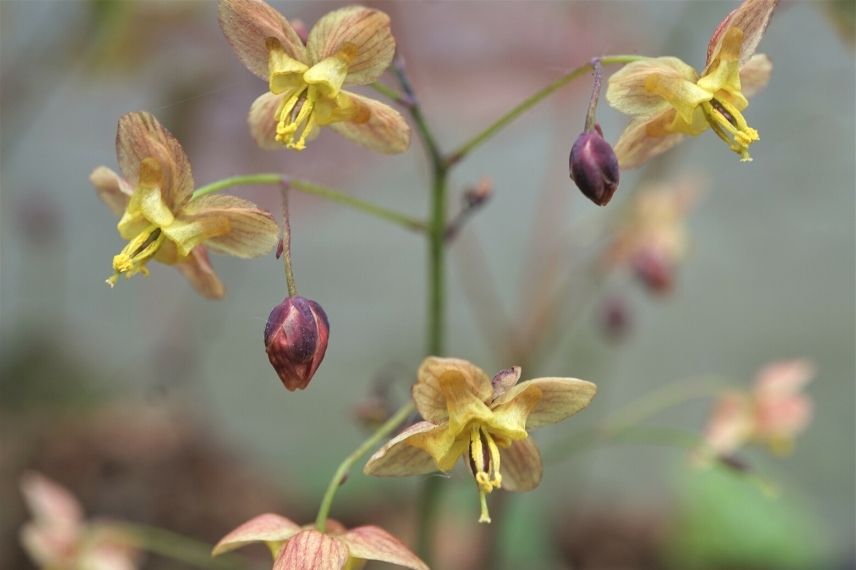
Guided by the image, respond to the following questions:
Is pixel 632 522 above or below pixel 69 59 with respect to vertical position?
below

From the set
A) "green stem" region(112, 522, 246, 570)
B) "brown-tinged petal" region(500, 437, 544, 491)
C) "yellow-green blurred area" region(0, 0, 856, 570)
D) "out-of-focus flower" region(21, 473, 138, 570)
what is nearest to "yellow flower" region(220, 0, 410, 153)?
"brown-tinged petal" region(500, 437, 544, 491)

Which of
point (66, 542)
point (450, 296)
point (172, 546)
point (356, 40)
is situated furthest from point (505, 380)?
point (450, 296)

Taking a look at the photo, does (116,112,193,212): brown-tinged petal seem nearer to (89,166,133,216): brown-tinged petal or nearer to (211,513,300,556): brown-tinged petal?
(89,166,133,216): brown-tinged petal

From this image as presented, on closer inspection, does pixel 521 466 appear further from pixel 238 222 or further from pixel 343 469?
pixel 238 222

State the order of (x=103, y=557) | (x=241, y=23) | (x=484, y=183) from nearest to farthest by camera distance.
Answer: (x=241, y=23)
(x=484, y=183)
(x=103, y=557)

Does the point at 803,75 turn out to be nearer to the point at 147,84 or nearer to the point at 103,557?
the point at 147,84

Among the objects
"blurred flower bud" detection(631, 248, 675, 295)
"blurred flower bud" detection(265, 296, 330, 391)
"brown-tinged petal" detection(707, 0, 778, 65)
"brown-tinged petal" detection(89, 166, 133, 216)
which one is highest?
"blurred flower bud" detection(631, 248, 675, 295)

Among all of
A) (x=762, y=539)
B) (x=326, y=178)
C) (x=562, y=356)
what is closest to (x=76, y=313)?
(x=326, y=178)
